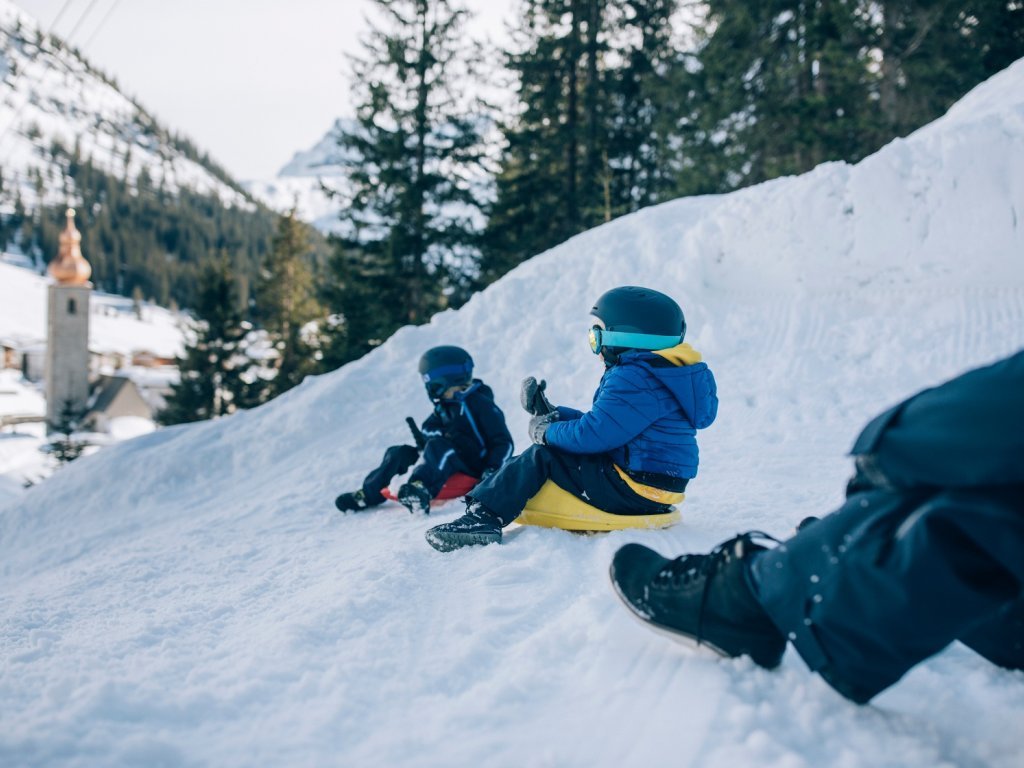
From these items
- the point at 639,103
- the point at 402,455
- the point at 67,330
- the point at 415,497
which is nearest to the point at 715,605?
the point at 415,497

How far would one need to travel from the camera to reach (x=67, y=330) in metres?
58.1

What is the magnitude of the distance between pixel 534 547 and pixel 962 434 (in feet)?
6.87

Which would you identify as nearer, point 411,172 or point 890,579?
point 890,579

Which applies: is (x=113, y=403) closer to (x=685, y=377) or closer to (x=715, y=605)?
(x=685, y=377)

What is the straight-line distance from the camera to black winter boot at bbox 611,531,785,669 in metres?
1.79

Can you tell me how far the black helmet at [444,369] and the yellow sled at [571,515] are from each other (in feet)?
5.25

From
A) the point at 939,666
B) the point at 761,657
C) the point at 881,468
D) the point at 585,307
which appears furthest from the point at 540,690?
the point at 585,307

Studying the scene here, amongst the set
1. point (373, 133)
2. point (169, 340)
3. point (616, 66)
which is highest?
point (616, 66)

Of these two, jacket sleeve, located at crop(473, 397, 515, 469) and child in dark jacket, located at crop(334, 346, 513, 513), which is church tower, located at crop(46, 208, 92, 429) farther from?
jacket sleeve, located at crop(473, 397, 515, 469)

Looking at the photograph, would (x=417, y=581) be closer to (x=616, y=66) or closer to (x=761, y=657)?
(x=761, y=657)

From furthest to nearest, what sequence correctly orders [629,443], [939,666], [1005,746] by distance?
[629,443] → [939,666] → [1005,746]

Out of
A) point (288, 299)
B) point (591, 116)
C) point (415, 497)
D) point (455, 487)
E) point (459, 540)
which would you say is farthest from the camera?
point (288, 299)

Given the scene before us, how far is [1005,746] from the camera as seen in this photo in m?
1.57

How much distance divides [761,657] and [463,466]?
2989mm
